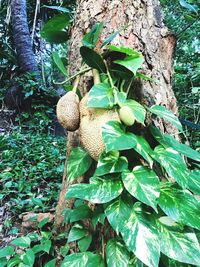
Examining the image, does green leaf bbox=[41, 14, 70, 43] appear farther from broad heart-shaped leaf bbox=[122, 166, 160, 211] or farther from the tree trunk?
the tree trunk

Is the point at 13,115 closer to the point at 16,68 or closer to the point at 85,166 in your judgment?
the point at 16,68

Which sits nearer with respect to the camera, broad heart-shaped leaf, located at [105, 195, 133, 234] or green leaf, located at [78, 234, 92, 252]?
broad heart-shaped leaf, located at [105, 195, 133, 234]

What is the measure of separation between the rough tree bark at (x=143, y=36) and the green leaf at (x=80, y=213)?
0.50 feet

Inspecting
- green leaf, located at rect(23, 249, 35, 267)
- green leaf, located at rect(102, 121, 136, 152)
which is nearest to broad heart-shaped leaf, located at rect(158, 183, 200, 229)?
green leaf, located at rect(102, 121, 136, 152)

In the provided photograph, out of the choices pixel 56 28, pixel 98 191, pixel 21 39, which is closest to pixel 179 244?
pixel 98 191

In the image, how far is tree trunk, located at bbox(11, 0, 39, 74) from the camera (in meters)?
4.09

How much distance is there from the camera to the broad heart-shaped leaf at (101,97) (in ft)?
2.24

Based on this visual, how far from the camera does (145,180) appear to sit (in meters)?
0.64

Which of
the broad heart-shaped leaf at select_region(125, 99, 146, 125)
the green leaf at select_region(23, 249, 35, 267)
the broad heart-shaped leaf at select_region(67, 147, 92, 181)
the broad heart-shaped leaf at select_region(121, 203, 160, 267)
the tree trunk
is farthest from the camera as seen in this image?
the tree trunk

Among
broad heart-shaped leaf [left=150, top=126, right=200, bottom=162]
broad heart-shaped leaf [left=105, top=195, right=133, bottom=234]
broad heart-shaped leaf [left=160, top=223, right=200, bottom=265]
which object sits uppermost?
broad heart-shaped leaf [left=150, top=126, right=200, bottom=162]

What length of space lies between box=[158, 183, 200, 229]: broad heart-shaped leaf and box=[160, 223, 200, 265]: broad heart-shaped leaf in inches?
2.1

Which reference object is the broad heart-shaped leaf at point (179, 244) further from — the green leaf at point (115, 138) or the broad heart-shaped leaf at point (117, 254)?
the green leaf at point (115, 138)

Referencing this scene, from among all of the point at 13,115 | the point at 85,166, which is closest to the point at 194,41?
the point at 13,115

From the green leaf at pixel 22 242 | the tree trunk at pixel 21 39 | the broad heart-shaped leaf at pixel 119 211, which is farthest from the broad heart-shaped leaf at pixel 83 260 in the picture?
the tree trunk at pixel 21 39
